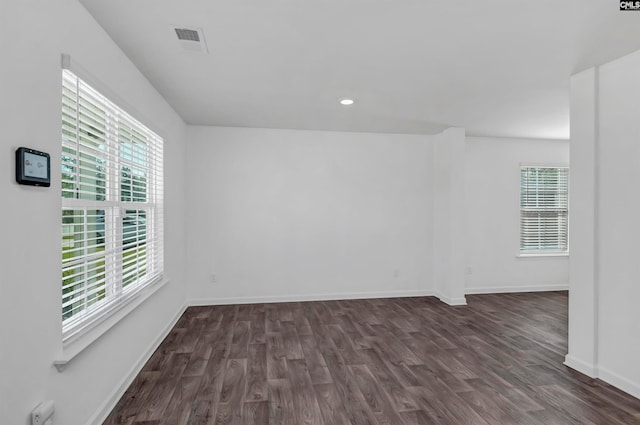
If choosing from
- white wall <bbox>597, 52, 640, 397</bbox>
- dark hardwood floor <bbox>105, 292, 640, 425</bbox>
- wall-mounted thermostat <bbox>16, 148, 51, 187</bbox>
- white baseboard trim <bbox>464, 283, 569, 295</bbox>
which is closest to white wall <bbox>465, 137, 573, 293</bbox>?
white baseboard trim <bbox>464, 283, 569, 295</bbox>

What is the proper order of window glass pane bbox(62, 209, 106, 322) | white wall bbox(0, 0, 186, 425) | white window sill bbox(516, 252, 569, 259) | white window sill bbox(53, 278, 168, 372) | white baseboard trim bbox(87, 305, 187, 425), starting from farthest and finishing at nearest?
white window sill bbox(516, 252, 569, 259)
white baseboard trim bbox(87, 305, 187, 425)
window glass pane bbox(62, 209, 106, 322)
white window sill bbox(53, 278, 168, 372)
white wall bbox(0, 0, 186, 425)

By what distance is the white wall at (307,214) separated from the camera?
5.00 m

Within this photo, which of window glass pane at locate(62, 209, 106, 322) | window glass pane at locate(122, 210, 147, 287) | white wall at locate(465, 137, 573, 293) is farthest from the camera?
white wall at locate(465, 137, 573, 293)

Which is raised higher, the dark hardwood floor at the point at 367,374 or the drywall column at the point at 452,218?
the drywall column at the point at 452,218

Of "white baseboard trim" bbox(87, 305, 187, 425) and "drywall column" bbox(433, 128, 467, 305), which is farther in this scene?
"drywall column" bbox(433, 128, 467, 305)

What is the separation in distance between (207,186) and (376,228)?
2.58 metres

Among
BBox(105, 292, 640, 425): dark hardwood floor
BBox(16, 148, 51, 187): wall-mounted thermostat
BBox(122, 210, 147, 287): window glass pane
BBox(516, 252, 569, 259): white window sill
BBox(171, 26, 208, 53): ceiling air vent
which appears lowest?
BBox(105, 292, 640, 425): dark hardwood floor

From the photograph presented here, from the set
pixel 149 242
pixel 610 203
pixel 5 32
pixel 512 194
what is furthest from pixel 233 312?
pixel 512 194

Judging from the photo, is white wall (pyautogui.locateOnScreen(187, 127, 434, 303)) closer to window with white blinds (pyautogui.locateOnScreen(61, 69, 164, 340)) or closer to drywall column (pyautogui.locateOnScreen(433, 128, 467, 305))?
drywall column (pyautogui.locateOnScreen(433, 128, 467, 305))

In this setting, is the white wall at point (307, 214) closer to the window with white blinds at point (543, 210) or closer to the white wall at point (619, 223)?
the window with white blinds at point (543, 210)

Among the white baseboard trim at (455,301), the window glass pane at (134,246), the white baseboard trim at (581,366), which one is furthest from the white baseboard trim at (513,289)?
the window glass pane at (134,246)

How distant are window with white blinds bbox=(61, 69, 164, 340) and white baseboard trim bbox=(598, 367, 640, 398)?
3746mm

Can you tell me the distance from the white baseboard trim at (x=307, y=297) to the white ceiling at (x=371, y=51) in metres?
2.58

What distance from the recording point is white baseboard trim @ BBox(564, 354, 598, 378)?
9.33ft
